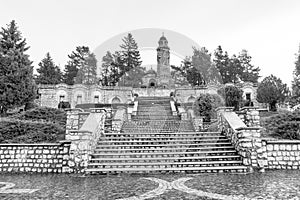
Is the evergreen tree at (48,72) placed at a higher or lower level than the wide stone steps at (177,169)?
higher

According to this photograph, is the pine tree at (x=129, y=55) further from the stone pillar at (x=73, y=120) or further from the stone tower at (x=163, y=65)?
the stone pillar at (x=73, y=120)

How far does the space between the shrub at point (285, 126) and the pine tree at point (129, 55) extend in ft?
117

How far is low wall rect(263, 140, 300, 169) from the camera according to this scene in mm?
6957

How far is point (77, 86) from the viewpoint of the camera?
110ft

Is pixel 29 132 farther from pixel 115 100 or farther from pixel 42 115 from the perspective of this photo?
pixel 115 100

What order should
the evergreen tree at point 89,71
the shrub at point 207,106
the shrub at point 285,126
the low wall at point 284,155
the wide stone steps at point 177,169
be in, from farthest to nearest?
1. the evergreen tree at point 89,71
2. the shrub at point 207,106
3. the shrub at point 285,126
4. the low wall at point 284,155
5. the wide stone steps at point 177,169

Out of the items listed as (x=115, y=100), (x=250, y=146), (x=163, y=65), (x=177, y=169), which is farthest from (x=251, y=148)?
(x=163, y=65)

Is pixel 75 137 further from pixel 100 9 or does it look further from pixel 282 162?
pixel 100 9

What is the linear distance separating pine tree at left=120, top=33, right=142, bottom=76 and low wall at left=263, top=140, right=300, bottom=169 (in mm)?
39215

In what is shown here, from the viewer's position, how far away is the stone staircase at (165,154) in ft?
21.2

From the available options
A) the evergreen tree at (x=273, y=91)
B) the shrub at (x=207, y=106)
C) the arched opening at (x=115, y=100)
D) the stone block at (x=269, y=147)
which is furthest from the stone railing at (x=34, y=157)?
the arched opening at (x=115, y=100)

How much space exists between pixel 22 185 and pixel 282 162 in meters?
7.35

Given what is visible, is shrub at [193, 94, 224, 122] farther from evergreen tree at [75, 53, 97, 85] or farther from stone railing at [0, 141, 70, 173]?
evergreen tree at [75, 53, 97, 85]

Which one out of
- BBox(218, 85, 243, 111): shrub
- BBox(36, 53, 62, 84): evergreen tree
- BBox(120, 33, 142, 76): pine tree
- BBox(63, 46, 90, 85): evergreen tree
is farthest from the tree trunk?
BBox(36, 53, 62, 84): evergreen tree
